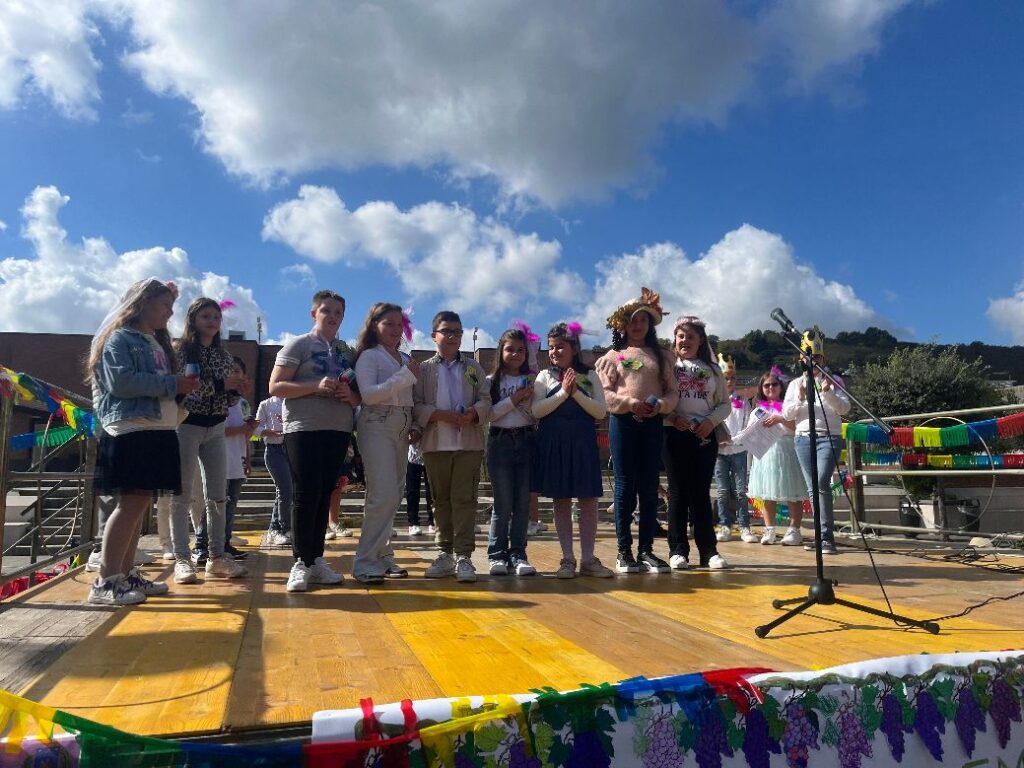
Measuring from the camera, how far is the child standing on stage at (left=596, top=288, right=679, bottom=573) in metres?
4.30

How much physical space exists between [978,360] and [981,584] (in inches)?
887

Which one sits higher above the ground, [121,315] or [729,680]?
[121,315]

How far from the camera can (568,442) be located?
4.21m

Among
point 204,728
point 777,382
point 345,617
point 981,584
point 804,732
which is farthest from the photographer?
point 777,382

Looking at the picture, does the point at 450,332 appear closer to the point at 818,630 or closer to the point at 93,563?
the point at 818,630

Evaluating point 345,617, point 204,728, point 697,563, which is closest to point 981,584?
point 697,563

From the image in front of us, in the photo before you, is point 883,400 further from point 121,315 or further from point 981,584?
point 121,315

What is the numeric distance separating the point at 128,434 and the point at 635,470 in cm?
287

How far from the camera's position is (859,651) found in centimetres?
229

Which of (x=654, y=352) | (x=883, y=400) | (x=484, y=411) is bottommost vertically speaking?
(x=484, y=411)

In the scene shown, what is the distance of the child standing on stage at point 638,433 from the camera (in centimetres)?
430

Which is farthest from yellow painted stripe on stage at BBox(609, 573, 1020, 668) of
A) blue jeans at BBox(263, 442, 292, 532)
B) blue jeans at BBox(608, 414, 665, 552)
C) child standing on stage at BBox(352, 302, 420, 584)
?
blue jeans at BBox(263, 442, 292, 532)

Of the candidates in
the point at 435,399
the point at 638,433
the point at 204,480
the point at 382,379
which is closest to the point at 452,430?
the point at 435,399

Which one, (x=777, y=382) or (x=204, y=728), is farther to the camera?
(x=777, y=382)
